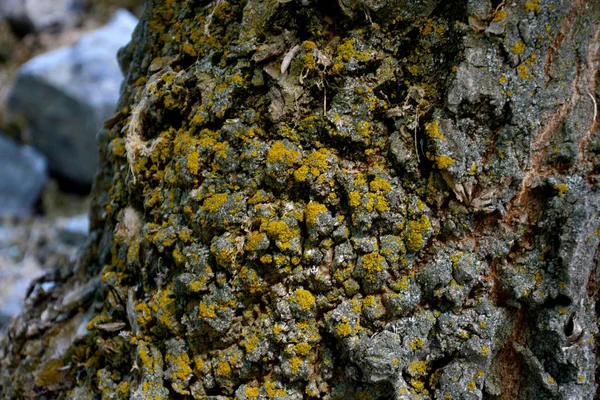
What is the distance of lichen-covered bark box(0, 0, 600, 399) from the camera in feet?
6.89

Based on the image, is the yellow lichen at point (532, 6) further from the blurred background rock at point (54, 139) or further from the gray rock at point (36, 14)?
the gray rock at point (36, 14)

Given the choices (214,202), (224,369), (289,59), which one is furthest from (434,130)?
(224,369)

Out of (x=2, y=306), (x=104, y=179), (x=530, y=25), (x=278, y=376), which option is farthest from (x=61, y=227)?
(x=530, y=25)

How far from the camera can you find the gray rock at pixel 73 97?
9188 millimetres

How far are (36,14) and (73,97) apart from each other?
13.6 feet

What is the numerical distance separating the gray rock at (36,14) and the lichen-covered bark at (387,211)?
455 inches

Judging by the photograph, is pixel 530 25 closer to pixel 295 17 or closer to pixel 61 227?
pixel 295 17

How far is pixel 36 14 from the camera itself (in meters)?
11.7

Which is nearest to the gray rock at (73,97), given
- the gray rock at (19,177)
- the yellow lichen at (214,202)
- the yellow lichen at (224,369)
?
the gray rock at (19,177)

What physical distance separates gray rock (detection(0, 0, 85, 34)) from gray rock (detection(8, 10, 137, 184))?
2.70 meters

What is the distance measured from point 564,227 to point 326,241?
1.02 meters

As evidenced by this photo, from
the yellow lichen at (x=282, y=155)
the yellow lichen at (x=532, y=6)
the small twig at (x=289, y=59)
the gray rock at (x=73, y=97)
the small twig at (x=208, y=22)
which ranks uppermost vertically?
the gray rock at (x=73, y=97)

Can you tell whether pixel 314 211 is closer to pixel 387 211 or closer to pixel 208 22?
pixel 387 211

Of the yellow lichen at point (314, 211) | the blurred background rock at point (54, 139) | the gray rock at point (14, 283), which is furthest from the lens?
the blurred background rock at point (54, 139)
